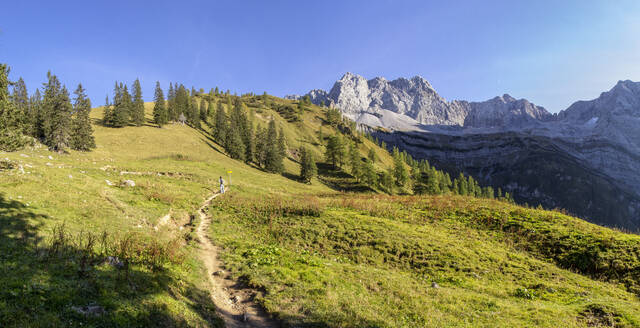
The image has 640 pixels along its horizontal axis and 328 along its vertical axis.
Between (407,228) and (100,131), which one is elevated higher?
(100,131)

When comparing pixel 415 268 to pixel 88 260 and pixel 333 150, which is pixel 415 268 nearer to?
pixel 88 260

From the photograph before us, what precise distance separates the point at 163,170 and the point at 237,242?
33357mm

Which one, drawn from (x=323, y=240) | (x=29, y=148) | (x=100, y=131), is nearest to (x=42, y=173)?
(x=323, y=240)

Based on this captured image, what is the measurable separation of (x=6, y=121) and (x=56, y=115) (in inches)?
1581

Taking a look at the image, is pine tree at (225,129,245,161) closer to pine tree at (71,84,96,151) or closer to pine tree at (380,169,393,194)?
pine tree at (71,84,96,151)

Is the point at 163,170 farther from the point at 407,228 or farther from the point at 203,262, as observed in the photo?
the point at 407,228

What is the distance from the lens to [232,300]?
10.4 meters

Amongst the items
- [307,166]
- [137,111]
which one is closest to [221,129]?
[137,111]

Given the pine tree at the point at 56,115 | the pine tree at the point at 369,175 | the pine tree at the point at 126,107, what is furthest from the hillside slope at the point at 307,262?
the pine tree at the point at 126,107

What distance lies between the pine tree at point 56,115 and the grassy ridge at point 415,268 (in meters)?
48.7

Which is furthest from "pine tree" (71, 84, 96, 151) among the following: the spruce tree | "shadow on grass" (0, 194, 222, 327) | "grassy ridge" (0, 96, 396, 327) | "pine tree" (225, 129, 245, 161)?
the spruce tree

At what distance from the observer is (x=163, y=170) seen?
42656mm

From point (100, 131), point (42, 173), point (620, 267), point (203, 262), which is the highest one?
point (100, 131)

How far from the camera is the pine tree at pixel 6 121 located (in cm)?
2134
